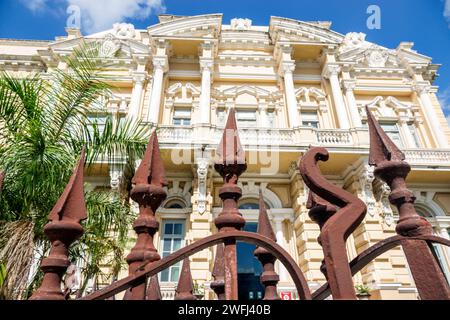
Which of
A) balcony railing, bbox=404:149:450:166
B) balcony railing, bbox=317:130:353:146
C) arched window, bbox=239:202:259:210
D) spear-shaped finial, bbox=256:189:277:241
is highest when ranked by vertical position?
balcony railing, bbox=317:130:353:146

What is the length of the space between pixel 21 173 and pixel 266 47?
12356 millimetres

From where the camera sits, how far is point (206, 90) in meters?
11.5

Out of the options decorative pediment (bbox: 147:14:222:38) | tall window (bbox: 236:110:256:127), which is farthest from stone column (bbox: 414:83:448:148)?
decorative pediment (bbox: 147:14:222:38)

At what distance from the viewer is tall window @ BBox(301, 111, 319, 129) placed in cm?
1236

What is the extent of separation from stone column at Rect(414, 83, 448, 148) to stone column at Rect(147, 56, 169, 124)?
36.7 ft

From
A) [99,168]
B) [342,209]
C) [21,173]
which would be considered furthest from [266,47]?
[342,209]

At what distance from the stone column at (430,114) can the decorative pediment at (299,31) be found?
428cm

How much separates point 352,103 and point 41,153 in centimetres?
1143

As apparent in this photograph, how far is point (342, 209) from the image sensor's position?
3.67ft

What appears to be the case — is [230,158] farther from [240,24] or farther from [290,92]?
[240,24]

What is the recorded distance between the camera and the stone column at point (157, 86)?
10777 mm

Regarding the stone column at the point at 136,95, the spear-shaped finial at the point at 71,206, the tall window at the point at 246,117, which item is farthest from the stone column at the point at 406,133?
the spear-shaped finial at the point at 71,206

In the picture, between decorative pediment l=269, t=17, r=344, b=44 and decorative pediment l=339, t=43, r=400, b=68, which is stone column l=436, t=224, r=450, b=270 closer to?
decorative pediment l=339, t=43, r=400, b=68

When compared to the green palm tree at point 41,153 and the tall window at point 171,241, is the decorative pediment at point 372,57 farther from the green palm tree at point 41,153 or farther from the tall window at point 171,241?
the green palm tree at point 41,153
